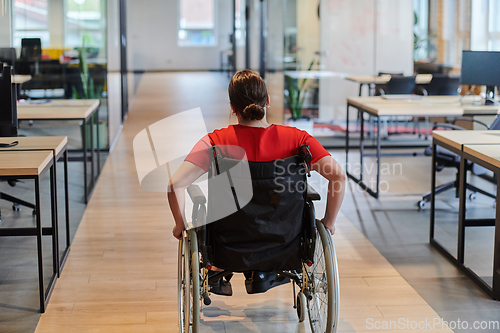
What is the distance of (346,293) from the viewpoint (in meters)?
2.79

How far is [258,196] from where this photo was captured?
192 centimetres

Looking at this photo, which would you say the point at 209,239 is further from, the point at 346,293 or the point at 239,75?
the point at 346,293

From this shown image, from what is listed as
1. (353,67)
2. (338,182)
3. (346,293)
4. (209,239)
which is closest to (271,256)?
(209,239)

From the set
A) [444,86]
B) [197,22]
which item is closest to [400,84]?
[444,86]

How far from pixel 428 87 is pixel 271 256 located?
4863 millimetres

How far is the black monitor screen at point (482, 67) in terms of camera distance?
14.9ft

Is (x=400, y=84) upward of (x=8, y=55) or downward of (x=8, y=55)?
downward

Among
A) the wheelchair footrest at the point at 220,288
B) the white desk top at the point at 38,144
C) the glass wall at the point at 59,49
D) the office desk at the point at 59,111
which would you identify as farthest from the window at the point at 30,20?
the wheelchair footrest at the point at 220,288

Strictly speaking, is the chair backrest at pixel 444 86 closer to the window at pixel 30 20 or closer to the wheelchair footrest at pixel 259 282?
the window at pixel 30 20

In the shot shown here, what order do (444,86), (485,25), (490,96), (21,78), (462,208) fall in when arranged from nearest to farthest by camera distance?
(462,208)
(490,96)
(21,78)
(444,86)
(485,25)

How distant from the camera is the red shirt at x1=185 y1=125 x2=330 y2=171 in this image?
77.7 inches

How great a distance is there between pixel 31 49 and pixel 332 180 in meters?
4.46

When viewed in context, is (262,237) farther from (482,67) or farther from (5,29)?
(5,29)

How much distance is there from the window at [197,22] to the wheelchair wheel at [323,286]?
18.3 metres
